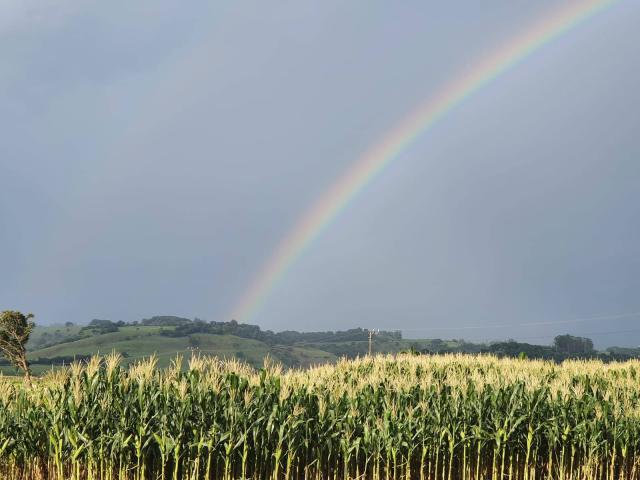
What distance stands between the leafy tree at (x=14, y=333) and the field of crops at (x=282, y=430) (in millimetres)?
34149

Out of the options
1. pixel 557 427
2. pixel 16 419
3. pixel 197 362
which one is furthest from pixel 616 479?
pixel 16 419

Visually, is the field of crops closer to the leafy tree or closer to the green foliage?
Answer: the leafy tree

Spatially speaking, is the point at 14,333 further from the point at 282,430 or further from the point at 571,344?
the point at 571,344

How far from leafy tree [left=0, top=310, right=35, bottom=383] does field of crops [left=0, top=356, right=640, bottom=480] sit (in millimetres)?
34149

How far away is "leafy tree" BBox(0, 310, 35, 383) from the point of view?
47.5m

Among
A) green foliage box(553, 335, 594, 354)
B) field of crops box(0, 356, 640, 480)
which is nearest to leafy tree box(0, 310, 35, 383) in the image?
field of crops box(0, 356, 640, 480)

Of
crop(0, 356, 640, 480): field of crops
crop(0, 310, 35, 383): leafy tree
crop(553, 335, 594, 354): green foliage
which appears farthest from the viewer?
crop(553, 335, 594, 354): green foliage

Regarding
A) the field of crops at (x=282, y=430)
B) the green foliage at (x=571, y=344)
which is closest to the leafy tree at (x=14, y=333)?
the field of crops at (x=282, y=430)

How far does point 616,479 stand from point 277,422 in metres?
10.8

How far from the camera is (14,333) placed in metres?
48.2

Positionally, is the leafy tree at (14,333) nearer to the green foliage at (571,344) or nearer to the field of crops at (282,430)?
the field of crops at (282,430)

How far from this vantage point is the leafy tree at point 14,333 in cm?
4747

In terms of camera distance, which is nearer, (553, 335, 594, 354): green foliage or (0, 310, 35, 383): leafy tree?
(0, 310, 35, 383): leafy tree

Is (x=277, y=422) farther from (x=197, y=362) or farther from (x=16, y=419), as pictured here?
(x=16, y=419)
